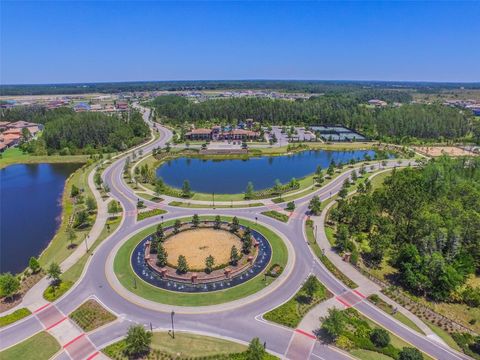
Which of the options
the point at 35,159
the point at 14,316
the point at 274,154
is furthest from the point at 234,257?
the point at 35,159

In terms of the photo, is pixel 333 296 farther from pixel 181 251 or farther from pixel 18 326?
pixel 18 326

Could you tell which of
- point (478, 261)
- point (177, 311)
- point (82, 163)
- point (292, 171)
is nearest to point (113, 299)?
point (177, 311)

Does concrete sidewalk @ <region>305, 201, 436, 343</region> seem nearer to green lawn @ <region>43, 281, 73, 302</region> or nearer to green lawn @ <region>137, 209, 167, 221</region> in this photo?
green lawn @ <region>137, 209, 167, 221</region>

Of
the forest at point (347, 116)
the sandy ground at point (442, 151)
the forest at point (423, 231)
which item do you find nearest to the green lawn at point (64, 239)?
the forest at point (423, 231)

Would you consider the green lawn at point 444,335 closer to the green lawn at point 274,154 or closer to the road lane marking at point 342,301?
the road lane marking at point 342,301

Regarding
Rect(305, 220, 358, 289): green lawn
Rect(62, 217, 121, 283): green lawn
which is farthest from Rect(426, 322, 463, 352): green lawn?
Rect(62, 217, 121, 283): green lawn

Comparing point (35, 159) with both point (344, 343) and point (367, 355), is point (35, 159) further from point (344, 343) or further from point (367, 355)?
point (367, 355)
